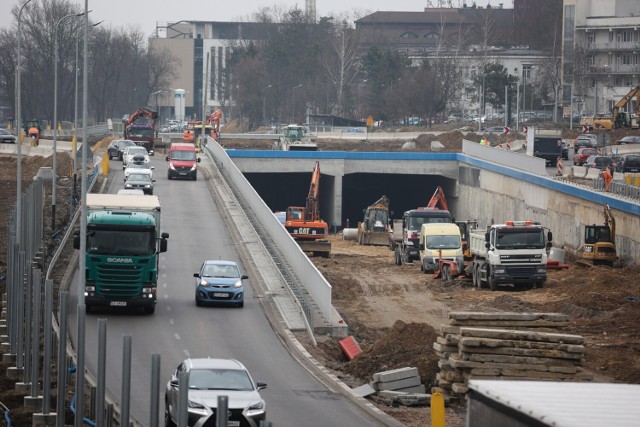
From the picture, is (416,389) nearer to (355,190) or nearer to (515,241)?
(515,241)

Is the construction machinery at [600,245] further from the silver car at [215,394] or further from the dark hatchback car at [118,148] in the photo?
the dark hatchback car at [118,148]

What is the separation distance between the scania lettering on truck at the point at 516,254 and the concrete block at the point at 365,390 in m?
20.7

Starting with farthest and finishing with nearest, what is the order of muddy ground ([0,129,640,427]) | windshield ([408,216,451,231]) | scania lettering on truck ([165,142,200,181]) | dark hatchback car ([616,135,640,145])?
1. dark hatchback car ([616,135,640,145])
2. scania lettering on truck ([165,142,200,181])
3. windshield ([408,216,451,231])
4. muddy ground ([0,129,640,427])

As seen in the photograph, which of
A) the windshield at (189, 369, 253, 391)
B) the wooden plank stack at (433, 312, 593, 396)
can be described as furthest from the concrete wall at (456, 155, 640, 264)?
the windshield at (189, 369, 253, 391)

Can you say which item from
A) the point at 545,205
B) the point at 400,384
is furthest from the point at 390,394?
the point at 545,205

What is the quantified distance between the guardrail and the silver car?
44.0ft

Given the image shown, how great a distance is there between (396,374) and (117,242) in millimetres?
10538

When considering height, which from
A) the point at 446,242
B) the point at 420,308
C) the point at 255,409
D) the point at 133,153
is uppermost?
the point at 133,153

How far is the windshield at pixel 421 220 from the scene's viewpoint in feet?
194

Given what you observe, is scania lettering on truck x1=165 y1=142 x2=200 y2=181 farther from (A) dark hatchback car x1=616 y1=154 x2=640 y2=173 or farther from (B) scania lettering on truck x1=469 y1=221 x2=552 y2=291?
(B) scania lettering on truck x1=469 y1=221 x2=552 y2=291

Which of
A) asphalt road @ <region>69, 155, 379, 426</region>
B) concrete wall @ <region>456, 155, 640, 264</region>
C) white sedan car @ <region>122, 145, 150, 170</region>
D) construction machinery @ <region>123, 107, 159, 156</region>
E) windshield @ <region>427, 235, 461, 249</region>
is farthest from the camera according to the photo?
construction machinery @ <region>123, 107, 159, 156</region>

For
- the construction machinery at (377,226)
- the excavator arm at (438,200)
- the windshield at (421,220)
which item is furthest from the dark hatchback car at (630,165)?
the windshield at (421,220)

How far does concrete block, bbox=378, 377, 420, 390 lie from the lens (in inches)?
1065

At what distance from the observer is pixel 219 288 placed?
38.8 metres
